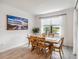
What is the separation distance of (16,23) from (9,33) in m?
0.80

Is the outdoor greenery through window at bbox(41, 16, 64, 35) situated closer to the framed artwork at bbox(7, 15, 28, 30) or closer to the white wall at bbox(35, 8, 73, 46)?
the white wall at bbox(35, 8, 73, 46)

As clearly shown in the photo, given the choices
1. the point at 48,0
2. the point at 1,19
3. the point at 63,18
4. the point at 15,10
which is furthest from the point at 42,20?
the point at 1,19

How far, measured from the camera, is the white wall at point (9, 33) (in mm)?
3777

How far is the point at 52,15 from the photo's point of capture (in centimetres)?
524

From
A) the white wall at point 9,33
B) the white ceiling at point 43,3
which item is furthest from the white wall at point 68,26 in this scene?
the white wall at point 9,33

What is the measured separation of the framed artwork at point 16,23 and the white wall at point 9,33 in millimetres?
200

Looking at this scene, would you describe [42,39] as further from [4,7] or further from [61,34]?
[4,7]

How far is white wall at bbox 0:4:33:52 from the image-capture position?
3777 millimetres

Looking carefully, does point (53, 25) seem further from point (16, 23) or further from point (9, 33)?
point (9, 33)

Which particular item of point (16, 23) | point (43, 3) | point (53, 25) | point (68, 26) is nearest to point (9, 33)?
point (16, 23)

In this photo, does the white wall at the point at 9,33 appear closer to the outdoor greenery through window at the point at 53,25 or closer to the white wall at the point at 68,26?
the outdoor greenery through window at the point at 53,25

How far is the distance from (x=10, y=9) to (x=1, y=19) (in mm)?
866

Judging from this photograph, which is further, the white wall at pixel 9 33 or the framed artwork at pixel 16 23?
the framed artwork at pixel 16 23

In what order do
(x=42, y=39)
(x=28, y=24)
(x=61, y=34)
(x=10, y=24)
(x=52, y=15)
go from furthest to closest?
(x=28, y=24)
(x=52, y=15)
(x=61, y=34)
(x=10, y=24)
(x=42, y=39)
